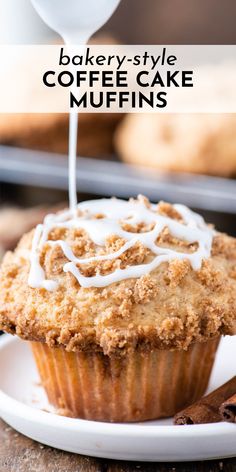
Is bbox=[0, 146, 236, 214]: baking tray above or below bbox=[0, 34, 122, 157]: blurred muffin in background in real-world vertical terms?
below

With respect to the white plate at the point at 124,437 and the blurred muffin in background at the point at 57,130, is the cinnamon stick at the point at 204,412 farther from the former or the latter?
the blurred muffin in background at the point at 57,130

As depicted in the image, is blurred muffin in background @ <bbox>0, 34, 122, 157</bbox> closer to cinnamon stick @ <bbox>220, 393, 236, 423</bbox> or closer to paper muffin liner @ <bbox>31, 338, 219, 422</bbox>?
paper muffin liner @ <bbox>31, 338, 219, 422</bbox>

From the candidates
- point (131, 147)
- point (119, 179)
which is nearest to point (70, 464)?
point (119, 179)

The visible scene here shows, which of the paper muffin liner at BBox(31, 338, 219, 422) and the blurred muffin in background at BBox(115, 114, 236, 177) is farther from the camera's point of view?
the blurred muffin in background at BBox(115, 114, 236, 177)

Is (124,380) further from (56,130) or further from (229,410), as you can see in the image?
(56,130)

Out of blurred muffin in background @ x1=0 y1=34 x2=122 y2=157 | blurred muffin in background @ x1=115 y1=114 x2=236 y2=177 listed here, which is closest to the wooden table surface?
blurred muffin in background @ x1=115 y1=114 x2=236 y2=177

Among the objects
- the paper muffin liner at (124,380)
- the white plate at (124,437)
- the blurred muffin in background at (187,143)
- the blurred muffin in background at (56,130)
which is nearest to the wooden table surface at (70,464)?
the white plate at (124,437)
